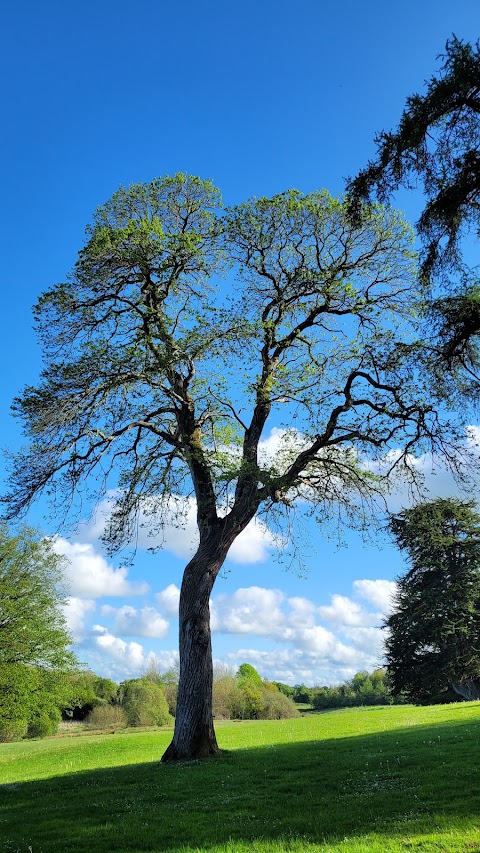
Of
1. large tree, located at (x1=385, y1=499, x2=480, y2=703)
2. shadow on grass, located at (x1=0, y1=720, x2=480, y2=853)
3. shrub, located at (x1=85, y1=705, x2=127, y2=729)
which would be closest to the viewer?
shadow on grass, located at (x1=0, y1=720, x2=480, y2=853)

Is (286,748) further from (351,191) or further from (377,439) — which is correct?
(351,191)

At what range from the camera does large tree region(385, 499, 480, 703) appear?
3981 cm

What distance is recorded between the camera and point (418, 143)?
10.8 metres

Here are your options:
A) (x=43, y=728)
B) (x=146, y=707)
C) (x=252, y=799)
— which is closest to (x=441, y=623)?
(x=146, y=707)

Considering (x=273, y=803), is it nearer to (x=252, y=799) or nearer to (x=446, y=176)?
(x=252, y=799)

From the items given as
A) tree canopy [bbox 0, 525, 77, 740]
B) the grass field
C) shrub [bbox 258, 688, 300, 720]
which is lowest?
the grass field

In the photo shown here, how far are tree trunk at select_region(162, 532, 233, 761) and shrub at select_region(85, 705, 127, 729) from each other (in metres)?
39.2

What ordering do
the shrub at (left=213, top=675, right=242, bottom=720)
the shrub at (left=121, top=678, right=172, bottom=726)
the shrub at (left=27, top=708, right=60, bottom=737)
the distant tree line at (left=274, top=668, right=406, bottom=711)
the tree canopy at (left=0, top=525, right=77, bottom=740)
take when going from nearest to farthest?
1. the tree canopy at (left=0, top=525, right=77, bottom=740)
2. the shrub at (left=27, top=708, right=60, bottom=737)
3. the shrub at (left=121, top=678, right=172, bottom=726)
4. the shrub at (left=213, top=675, right=242, bottom=720)
5. the distant tree line at (left=274, top=668, right=406, bottom=711)

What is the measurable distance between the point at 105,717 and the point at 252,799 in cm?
4760

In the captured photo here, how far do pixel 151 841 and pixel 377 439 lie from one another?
38.8ft

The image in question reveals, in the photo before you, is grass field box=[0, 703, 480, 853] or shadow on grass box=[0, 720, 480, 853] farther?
shadow on grass box=[0, 720, 480, 853]

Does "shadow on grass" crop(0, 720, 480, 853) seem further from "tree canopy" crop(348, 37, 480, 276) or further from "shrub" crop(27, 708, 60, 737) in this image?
"shrub" crop(27, 708, 60, 737)

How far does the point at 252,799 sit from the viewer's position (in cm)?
970

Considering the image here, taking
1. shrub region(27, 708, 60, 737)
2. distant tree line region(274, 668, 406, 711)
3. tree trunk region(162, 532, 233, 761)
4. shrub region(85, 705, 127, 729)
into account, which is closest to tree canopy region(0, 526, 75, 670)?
shrub region(27, 708, 60, 737)
